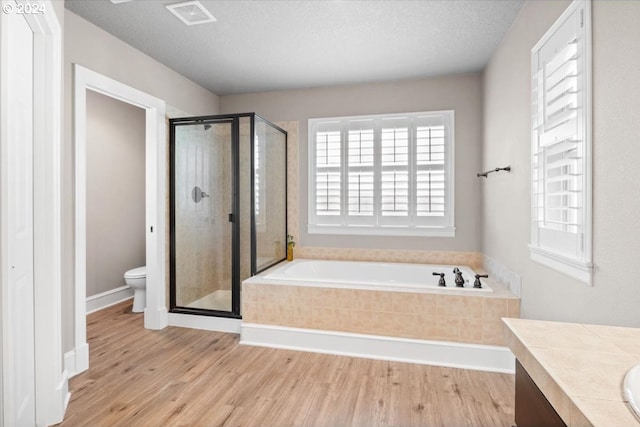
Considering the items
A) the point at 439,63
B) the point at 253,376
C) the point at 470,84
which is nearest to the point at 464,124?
the point at 470,84

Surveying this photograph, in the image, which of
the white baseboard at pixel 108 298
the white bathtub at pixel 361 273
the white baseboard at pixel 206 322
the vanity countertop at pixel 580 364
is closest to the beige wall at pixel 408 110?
the white bathtub at pixel 361 273

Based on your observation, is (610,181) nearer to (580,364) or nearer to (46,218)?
(580,364)

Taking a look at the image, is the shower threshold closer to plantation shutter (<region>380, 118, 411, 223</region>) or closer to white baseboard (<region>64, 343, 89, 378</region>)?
white baseboard (<region>64, 343, 89, 378</region>)

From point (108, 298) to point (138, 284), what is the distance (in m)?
0.65

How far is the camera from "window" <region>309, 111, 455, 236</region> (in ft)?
12.4

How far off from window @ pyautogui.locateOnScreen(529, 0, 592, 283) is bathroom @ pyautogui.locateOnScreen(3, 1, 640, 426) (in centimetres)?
6

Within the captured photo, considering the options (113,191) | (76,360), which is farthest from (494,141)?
(113,191)

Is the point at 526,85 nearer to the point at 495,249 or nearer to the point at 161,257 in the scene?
the point at 495,249

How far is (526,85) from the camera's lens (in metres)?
2.40

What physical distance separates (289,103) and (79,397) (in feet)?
11.1

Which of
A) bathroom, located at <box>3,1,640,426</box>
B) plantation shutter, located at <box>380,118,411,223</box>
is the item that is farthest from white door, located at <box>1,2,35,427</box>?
plantation shutter, located at <box>380,118,411,223</box>

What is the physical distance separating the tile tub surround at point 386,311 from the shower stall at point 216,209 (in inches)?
15.4

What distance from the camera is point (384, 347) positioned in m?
2.75

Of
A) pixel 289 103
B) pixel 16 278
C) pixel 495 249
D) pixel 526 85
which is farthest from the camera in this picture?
pixel 289 103
